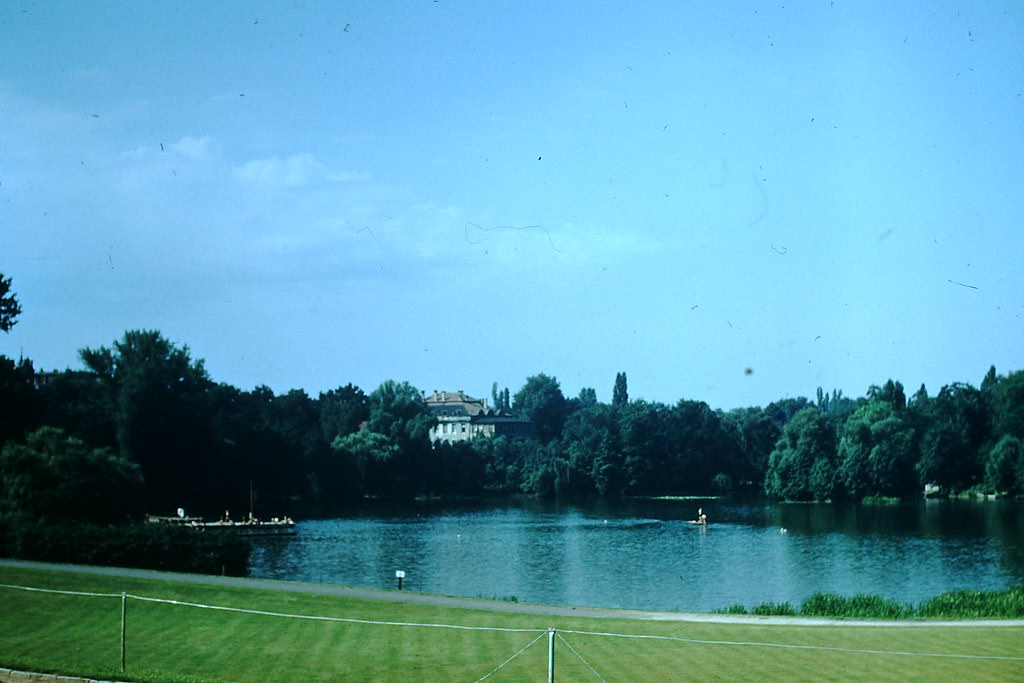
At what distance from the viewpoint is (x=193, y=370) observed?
336 ft

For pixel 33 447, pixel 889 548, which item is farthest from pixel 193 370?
pixel 889 548

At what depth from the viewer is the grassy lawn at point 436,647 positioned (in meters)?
20.5

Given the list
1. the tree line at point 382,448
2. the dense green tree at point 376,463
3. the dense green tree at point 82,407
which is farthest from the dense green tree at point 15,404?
the dense green tree at point 376,463

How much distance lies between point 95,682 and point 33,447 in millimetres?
42194

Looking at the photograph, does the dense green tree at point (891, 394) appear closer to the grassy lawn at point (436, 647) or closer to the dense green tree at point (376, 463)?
the dense green tree at point (376, 463)

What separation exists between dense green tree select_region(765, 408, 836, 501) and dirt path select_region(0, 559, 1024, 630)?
306 feet

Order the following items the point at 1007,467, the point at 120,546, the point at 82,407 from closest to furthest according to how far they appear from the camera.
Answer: the point at 120,546, the point at 82,407, the point at 1007,467

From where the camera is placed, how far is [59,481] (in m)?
54.0

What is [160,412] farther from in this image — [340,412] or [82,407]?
[340,412]

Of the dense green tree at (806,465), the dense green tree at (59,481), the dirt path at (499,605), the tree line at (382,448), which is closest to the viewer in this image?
the dirt path at (499,605)

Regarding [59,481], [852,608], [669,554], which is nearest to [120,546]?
[59,481]

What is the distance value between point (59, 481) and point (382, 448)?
289 ft

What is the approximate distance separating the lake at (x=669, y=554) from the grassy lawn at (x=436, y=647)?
14.0 meters

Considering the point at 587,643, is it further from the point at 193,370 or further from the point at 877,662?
the point at 193,370
